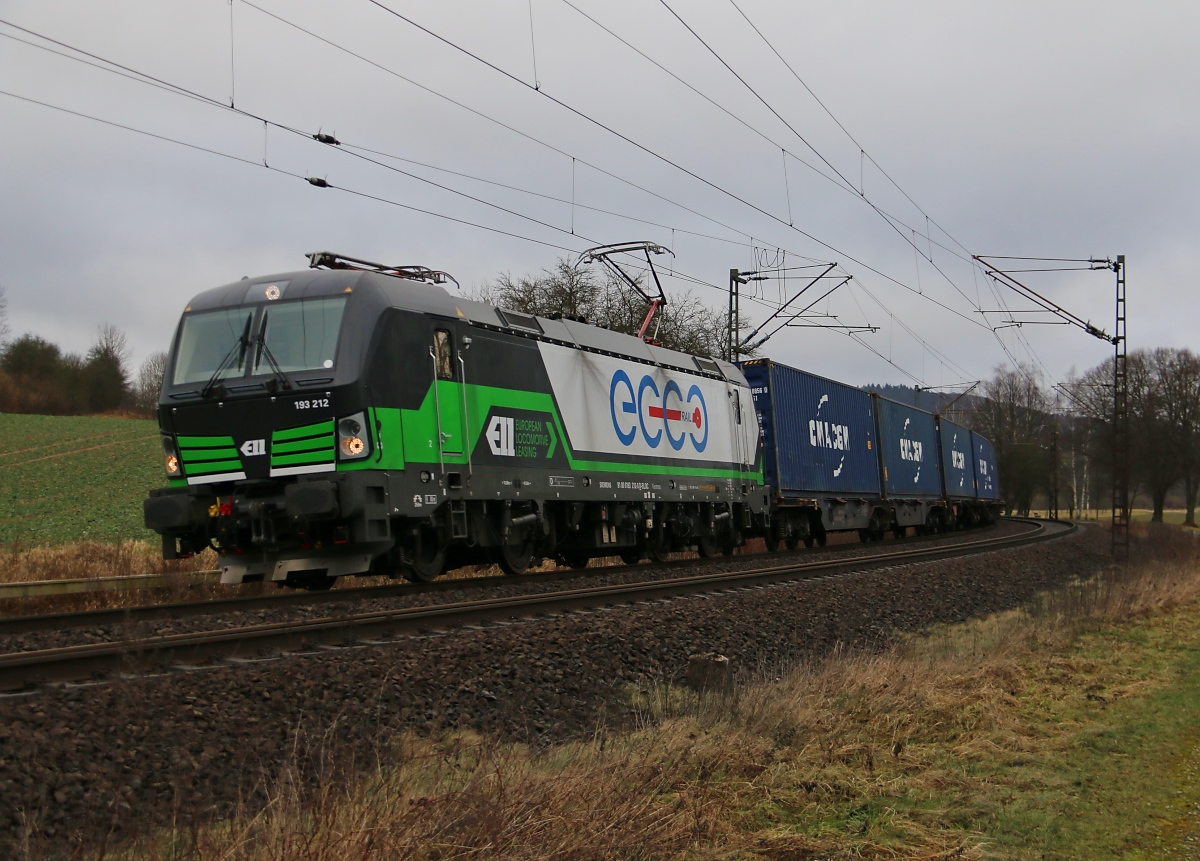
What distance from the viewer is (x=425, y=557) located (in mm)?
12422

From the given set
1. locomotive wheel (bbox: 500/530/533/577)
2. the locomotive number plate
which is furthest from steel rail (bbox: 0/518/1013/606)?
the locomotive number plate

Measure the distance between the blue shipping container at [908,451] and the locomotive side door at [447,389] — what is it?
733 inches

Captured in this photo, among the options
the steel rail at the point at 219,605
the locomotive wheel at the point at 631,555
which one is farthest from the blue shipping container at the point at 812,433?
the steel rail at the point at 219,605

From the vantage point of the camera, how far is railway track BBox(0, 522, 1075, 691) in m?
6.06

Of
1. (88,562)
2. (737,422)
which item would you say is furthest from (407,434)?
(737,422)

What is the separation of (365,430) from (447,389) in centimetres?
163

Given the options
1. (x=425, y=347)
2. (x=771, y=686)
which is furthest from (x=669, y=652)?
(x=425, y=347)

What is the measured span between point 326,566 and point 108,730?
602 centimetres

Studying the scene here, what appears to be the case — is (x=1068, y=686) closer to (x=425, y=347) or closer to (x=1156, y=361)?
(x=425, y=347)

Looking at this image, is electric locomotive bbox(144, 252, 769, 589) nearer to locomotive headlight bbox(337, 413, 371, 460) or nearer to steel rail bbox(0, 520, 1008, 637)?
locomotive headlight bbox(337, 413, 371, 460)

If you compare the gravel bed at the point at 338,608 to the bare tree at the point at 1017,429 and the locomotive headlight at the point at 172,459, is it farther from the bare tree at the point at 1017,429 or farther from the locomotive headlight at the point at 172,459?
the bare tree at the point at 1017,429

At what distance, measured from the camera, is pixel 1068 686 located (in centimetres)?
962

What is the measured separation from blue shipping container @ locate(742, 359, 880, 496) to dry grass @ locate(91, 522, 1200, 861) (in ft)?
40.8

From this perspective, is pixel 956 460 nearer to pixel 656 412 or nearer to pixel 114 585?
pixel 656 412
